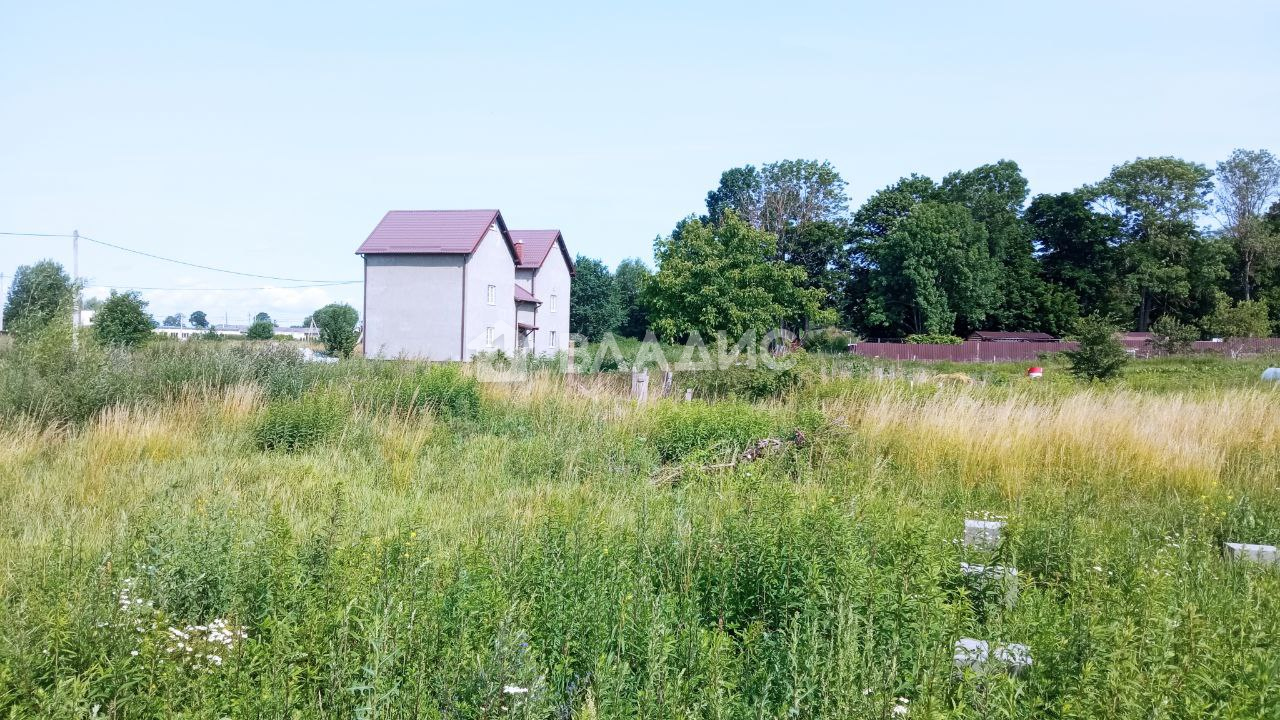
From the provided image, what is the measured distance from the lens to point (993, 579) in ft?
13.9

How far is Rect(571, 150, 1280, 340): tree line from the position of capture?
5206cm

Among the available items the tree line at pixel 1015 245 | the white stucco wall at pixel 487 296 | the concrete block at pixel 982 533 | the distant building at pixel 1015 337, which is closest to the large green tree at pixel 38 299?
the concrete block at pixel 982 533

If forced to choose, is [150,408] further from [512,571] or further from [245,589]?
[512,571]

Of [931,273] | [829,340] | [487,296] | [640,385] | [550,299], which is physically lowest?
[640,385]

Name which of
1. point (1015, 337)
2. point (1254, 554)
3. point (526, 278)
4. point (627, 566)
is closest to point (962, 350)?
point (1015, 337)

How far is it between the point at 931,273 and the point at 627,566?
51.0m

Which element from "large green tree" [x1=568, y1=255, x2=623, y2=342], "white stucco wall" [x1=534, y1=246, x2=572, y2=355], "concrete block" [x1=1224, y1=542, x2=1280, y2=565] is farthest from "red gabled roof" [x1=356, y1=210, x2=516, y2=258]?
"large green tree" [x1=568, y1=255, x2=623, y2=342]

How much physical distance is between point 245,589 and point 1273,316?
69.9 meters

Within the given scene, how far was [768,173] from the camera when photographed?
195ft

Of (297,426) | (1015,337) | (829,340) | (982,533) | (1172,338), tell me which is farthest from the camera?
(1015,337)

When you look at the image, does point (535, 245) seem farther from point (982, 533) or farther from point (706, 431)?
point (982, 533)

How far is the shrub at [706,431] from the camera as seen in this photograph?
29.8 ft

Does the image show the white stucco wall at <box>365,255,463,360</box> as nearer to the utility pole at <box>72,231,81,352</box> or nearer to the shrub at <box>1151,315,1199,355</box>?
the utility pole at <box>72,231,81,352</box>

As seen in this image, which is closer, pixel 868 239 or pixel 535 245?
pixel 535 245
